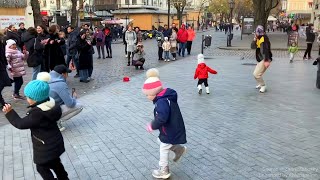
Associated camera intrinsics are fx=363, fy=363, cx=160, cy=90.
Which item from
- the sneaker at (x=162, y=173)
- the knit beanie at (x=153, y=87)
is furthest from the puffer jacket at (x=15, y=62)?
the sneaker at (x=162, y=173)

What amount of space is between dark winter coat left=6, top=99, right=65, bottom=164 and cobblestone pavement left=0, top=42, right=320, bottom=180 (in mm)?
969

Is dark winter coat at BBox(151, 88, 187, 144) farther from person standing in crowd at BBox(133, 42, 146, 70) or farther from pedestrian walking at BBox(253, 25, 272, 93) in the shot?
person standing in crowd at BBox(133, 42, 146, 70)

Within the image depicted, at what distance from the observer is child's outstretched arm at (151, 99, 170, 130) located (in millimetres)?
4202

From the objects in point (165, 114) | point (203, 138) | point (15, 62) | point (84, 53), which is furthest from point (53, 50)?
point (165, 114)

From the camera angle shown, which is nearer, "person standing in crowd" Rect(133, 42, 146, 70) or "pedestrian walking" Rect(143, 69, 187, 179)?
"pedestrian walking" Rect(143, 69, 187, 179)

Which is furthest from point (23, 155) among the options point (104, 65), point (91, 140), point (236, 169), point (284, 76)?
point (104, 65)

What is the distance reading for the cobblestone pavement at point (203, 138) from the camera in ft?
15.8

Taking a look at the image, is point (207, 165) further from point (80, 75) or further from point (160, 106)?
point (80, 75)

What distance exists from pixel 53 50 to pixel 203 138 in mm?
5703

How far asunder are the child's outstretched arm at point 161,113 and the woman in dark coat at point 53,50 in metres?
6.39

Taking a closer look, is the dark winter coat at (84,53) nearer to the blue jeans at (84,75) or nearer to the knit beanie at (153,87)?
the blue jeans at (84,75)

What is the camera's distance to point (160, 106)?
166 inches

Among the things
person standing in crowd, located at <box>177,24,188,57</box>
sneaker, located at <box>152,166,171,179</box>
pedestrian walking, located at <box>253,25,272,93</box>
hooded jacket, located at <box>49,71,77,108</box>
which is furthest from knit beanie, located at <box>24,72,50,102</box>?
person standing in crowd, located at <box>177,24,188,57</box>

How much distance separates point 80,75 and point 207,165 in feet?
25.3
